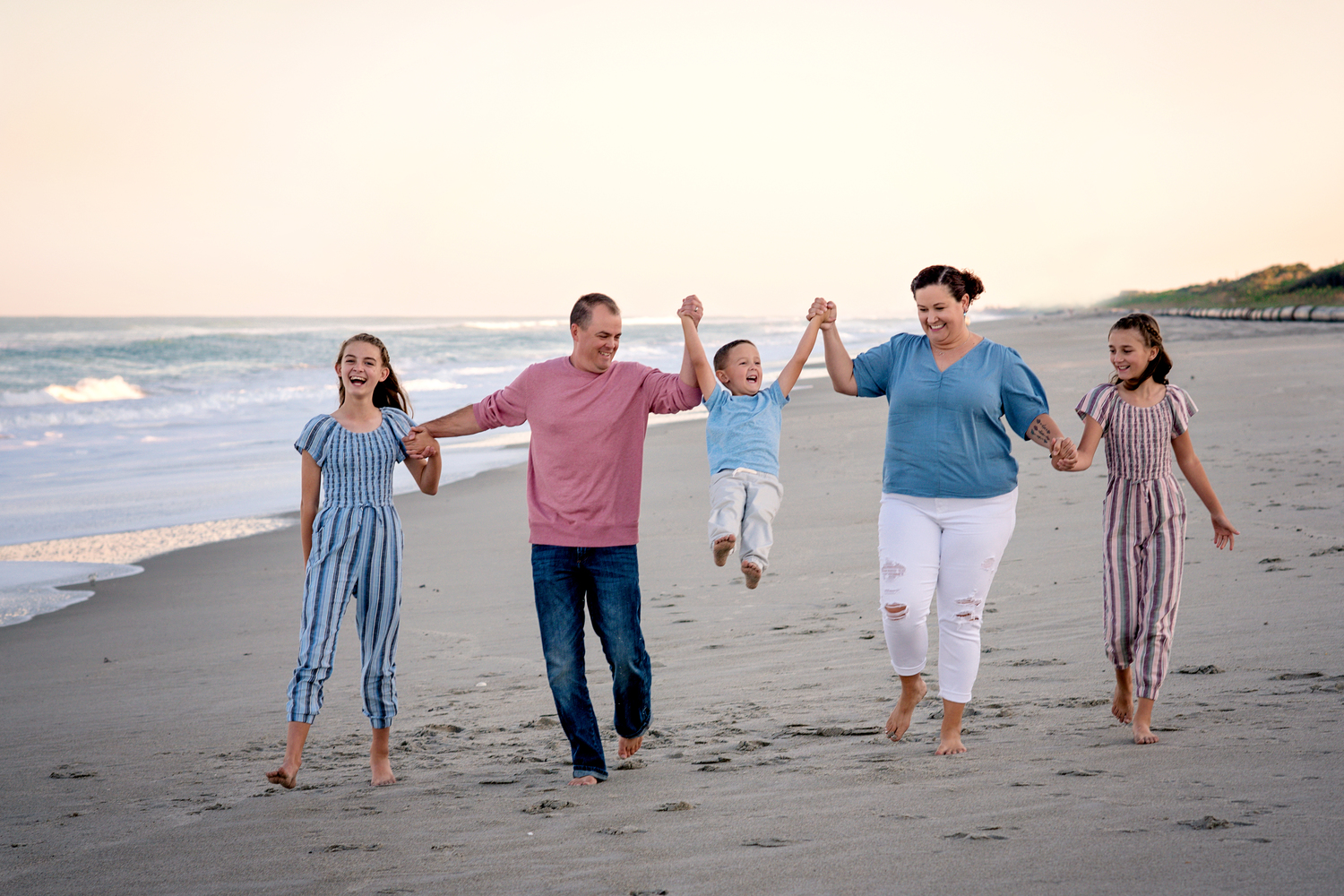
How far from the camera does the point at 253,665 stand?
6.16m

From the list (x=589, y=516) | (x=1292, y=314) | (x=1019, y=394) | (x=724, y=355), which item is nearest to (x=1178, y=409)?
(x=1019, y=394)

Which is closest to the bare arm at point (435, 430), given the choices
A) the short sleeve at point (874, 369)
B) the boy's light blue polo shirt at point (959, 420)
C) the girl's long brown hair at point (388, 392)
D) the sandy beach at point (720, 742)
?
the girl's long brown hair at point (388, 392)

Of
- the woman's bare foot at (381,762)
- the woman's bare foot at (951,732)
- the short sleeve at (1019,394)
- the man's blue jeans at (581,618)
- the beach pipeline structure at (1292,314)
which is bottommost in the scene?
the woman's bare foot at (381,762)

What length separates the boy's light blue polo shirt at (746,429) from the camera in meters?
4.99

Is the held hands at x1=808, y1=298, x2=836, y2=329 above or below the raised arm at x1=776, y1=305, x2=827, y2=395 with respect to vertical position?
above

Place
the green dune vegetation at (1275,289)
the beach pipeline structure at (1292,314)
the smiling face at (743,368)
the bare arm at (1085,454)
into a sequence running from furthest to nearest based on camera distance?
the green dune vegetation at (1275,289) < the beach pipeline structure at (1292,314) < the smiling face at (743,368) < the bare arm at (1085,454)

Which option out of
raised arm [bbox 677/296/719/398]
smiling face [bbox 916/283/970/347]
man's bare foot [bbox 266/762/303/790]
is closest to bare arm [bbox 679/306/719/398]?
raised arm [bbox 677/296/719/398]

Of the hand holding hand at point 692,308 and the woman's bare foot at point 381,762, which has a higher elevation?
the hand holding hand at point 692,308

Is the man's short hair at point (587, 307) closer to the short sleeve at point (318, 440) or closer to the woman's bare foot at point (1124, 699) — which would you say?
the short sleeve at point (318, 440)

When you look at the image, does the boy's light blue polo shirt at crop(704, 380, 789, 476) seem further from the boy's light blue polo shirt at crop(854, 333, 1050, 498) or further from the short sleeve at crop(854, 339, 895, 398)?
the boy's light blue polo shirt at crop(854, 333, 1050, 498)

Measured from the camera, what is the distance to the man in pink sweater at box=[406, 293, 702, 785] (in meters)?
4.18

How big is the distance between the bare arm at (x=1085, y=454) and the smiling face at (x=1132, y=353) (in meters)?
0.24

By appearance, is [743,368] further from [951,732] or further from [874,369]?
[951,732]

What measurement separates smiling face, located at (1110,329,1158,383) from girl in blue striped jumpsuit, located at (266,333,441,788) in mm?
2892
